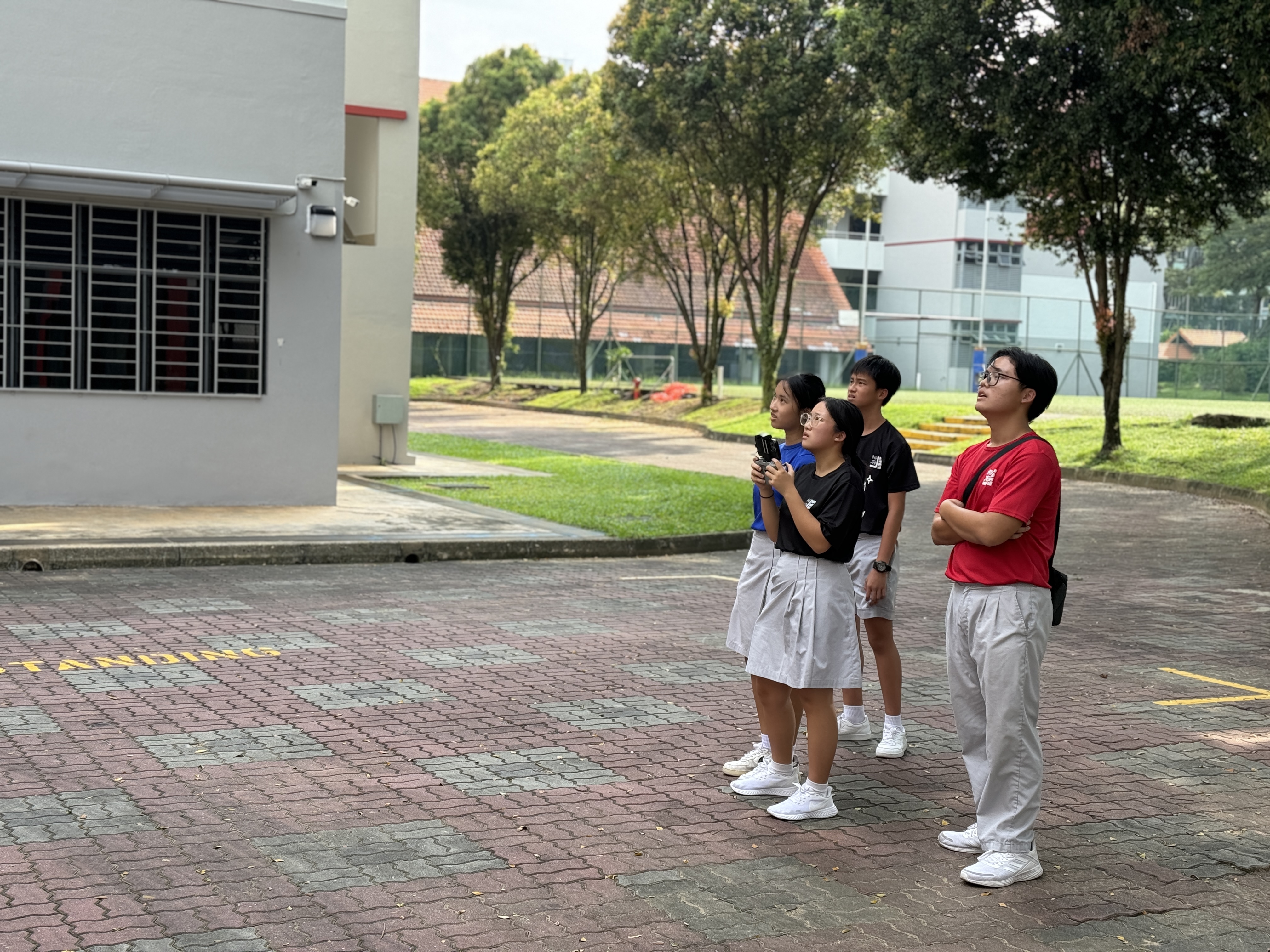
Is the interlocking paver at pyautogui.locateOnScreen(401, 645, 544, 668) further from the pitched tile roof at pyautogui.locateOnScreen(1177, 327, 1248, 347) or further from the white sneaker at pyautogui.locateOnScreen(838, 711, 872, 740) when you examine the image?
the pitched tile roof at pyautogui.locateOnScreen(1177, 327, 1248, 347)

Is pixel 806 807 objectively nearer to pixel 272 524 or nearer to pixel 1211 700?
pixel 1211 700

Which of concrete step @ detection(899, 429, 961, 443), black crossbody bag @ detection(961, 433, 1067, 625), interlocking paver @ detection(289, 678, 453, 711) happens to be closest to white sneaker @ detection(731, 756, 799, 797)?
black crossbody bag @ detection(961, 433, 1067, 625)

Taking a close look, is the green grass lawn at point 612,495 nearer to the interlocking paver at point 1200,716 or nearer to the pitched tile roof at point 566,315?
the interlocking paver at point 1200,716

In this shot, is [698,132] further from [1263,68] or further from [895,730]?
[895,730]

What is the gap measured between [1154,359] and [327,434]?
143ft

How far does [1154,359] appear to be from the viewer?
5266 cm

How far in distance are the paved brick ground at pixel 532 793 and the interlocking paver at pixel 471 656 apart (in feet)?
0.11

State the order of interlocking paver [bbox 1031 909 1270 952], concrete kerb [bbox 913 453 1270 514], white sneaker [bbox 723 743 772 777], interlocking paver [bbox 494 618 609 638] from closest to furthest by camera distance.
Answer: interlocking paver [bbox 1031 909 1270 952]
white sneaker [bbox 723 743 772 777]
interlocking paver [bbox 494 618 609 638]
concrete kerb [bbox 913 453 1270 514]

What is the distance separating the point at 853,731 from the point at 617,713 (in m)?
1.17

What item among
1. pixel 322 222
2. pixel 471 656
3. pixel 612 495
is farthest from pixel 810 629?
pixel 612 495

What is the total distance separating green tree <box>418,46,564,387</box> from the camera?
160ft

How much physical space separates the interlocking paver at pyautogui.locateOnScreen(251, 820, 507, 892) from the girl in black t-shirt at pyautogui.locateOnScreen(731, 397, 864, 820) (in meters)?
1.26

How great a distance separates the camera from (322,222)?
15.0 m

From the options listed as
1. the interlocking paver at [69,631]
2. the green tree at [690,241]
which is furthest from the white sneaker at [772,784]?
the green tree at [690,241]
